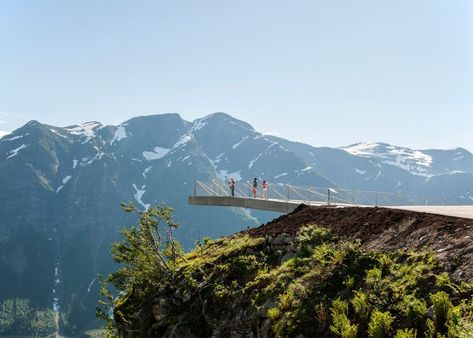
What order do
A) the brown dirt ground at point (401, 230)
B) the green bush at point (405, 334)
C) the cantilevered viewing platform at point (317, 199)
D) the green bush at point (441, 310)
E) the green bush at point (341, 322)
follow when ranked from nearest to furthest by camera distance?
the green bush at point (405, 334) < the green bush at point (441, 310) < the green bush at point (341, 322) < the brown dirt ground at point (401, 230) < the cantilevered viewing platform at point (317, 199)

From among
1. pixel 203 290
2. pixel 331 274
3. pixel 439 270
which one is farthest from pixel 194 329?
pixel 439 270

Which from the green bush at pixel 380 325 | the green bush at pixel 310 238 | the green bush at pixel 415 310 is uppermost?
the green bush at pixel 310 238

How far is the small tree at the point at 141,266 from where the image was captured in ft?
71.6

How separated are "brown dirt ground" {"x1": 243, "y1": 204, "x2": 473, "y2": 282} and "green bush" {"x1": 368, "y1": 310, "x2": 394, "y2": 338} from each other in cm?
245

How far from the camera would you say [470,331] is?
9984 millimetres

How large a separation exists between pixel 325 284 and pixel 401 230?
4.36 m

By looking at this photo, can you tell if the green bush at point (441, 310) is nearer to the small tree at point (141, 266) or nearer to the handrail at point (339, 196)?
the small tree at point (141, 266)

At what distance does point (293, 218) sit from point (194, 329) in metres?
→ 9.55

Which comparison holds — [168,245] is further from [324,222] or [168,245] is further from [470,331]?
[470,331]

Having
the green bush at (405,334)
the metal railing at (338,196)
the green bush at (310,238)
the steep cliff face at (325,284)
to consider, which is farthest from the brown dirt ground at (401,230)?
the metal railing at (338,196)

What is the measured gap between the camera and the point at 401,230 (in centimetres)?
1777

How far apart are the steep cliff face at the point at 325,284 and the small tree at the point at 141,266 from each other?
17 centimetres

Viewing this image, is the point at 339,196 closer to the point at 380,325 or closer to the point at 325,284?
the point at 325,284

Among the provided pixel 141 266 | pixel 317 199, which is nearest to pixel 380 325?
pixel 141 266
